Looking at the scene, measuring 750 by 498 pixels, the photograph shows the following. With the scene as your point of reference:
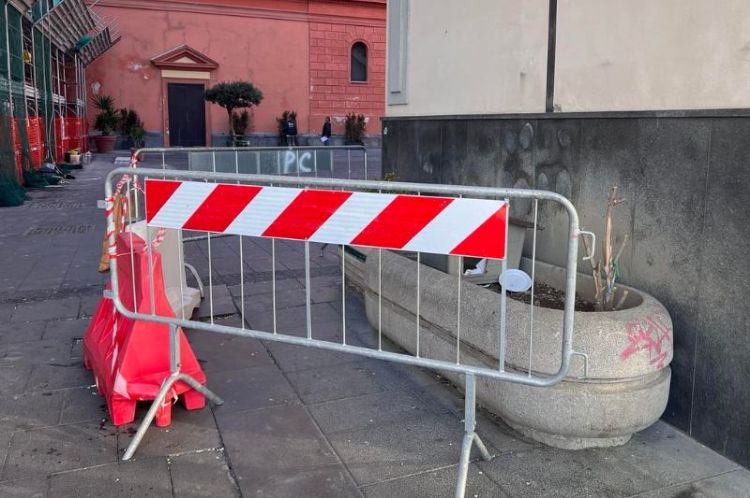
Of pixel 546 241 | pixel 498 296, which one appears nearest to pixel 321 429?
pixel 498 296

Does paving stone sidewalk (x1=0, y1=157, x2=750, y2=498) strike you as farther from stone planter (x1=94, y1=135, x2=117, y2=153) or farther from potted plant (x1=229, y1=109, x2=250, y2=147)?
potted plant (x1=229, y1=109, x2=250, y2=147)

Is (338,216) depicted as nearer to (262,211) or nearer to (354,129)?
(262,211)

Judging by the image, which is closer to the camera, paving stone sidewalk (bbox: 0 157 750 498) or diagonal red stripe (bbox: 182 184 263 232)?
paving stone sidewalk (bbox: 0 157 750 498)

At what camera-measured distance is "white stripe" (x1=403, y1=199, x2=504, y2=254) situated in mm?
2998

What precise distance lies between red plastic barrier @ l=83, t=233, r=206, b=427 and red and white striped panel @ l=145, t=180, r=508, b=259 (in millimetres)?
481

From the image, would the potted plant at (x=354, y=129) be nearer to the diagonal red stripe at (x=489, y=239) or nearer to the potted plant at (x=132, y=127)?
the potted plant at (x=132, y=127)

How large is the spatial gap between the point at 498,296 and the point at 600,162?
124 cm

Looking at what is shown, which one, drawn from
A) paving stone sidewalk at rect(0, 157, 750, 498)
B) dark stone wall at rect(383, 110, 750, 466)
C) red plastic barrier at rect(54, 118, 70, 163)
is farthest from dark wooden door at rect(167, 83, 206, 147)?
dark stone wall at rect(383, 110, 750, 466)

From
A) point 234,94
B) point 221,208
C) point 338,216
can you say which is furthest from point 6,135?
point 234,94

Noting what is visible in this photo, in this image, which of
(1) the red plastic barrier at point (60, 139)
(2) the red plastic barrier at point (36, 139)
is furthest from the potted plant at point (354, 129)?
(2) the red plastic barrier at point (36, 139)

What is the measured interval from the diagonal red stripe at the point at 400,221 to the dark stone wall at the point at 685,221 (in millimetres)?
1558

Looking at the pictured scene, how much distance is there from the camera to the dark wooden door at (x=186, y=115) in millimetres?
30781

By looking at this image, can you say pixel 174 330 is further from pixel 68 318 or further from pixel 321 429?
pixel 68 318

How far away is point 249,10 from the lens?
3086 centimetres
